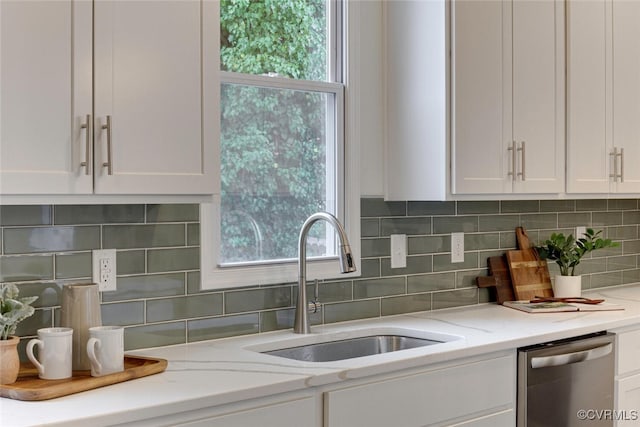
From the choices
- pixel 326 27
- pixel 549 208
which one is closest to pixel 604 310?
pixel 549 208

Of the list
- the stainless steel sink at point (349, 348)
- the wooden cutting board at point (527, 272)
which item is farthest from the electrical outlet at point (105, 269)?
the wooden cutting board at point (527, 272)

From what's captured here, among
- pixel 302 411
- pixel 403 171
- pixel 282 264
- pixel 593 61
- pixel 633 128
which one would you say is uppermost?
pixel 593 61

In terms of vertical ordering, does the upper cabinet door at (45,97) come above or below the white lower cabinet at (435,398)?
above

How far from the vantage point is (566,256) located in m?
3.57

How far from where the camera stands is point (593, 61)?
3.40 m

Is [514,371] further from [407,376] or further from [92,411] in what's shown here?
[92,411]

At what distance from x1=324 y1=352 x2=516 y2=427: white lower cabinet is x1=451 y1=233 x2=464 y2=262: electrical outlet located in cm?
74

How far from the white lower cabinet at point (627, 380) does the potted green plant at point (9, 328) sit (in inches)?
85.7

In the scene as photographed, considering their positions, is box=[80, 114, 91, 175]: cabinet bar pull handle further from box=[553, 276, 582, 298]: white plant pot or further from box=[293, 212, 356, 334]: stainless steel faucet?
box=[553, 276, 582, 298]: white plant pot

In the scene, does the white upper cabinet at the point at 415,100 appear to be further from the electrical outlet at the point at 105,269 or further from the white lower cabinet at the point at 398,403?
the electrical outlet at the point at 105,269

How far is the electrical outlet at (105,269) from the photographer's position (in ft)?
7.81

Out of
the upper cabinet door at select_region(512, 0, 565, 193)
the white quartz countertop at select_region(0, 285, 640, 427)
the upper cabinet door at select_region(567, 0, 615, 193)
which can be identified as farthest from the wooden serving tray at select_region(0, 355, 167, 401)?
the upper cabinet door at select_region(567, 0, 615, 193)

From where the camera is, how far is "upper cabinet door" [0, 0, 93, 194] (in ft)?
6.19

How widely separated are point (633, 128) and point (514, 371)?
1.47 meters
